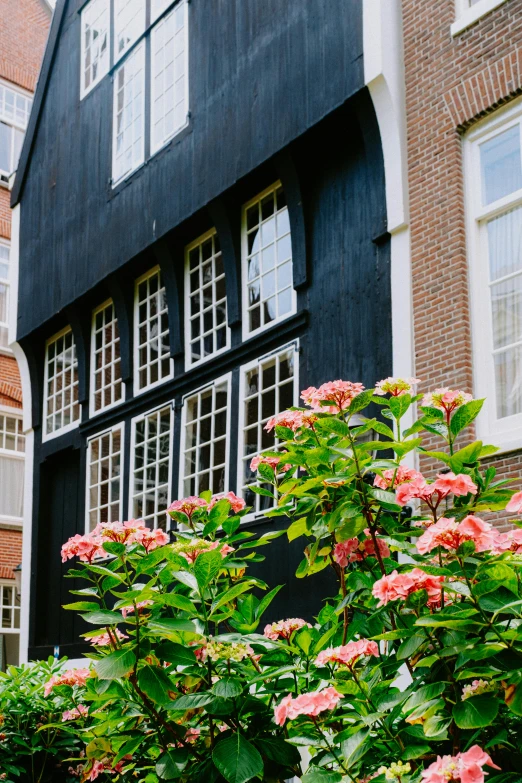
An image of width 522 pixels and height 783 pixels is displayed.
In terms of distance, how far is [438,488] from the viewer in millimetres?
3367

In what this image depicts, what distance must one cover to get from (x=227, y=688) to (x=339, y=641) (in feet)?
2.18

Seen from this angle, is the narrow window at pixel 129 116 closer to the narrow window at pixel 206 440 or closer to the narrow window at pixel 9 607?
the narrow window at pixel 206 440

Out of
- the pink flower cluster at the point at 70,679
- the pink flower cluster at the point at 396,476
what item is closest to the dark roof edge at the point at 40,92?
the pink flower cluster at the point at 70,679

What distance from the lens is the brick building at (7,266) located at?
68.5 ft

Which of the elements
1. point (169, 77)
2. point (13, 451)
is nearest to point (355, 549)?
point (169, 77)

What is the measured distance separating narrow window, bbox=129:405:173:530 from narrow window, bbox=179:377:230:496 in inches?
15.1

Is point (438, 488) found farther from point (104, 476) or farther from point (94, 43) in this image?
point (94, 43)

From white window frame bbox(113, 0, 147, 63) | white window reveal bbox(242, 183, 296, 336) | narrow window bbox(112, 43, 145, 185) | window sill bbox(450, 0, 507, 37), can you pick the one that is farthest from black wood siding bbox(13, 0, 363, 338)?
window sill bbox(450, 0, 507, 37)

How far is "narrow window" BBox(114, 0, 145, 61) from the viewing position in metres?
14.4

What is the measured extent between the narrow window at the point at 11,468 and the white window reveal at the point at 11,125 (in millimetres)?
5733

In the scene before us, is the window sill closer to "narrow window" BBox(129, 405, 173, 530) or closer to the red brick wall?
the red brick wall

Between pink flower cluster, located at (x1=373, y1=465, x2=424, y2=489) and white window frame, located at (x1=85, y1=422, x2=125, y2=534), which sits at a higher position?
white window frame, located at (x1=85, y1=422, x2=125, y2=534)

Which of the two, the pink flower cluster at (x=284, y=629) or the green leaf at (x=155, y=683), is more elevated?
the pink flower cluster at (x=284, y=629)

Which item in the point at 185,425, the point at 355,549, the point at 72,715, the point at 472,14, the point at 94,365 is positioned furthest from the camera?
the point at 94,365
